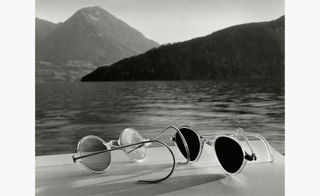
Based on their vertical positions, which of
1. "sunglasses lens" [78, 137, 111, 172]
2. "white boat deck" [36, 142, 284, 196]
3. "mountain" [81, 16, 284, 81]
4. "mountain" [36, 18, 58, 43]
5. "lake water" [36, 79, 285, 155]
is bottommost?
"white boat deck" [36, 142, 284, 196]

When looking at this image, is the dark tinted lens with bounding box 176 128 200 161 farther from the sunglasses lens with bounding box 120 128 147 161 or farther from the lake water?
the lake water

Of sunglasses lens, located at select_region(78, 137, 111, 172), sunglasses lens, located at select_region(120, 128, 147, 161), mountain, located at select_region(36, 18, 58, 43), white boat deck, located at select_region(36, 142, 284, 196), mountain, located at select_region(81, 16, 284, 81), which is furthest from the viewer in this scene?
mountain, located at select_region(81, 16, 284, 81)

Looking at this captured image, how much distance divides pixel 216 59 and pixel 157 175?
2.39 feet

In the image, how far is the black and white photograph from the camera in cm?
173

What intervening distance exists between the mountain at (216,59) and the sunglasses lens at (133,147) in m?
0.35

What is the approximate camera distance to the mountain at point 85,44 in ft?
5.67

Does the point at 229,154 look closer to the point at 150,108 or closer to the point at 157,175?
the point at 157,175

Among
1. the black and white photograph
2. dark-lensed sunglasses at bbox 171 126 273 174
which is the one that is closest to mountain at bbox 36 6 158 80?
the black and white photograph

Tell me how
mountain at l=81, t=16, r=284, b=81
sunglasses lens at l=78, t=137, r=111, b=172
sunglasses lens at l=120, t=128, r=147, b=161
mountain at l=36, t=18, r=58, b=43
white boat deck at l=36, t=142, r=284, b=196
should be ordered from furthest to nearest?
mountain at l=81, t=16, r=284, b=81, mountain at l=36, t=18, r=58, b=43, sunglasses lens at l=120, t=128, r=147, b=161, sunglasses lens at l=78, t=137, r=111, b=172, white boat deck at l=36, t=142, r=284, b=196

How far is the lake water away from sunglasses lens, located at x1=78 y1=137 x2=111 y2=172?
0.40 metres

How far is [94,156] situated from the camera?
136 centimetres

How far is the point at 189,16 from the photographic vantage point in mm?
1823

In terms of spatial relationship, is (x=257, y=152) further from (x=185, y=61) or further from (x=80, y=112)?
(x=80, y=112)

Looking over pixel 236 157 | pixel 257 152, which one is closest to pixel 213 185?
pixel 236 157
